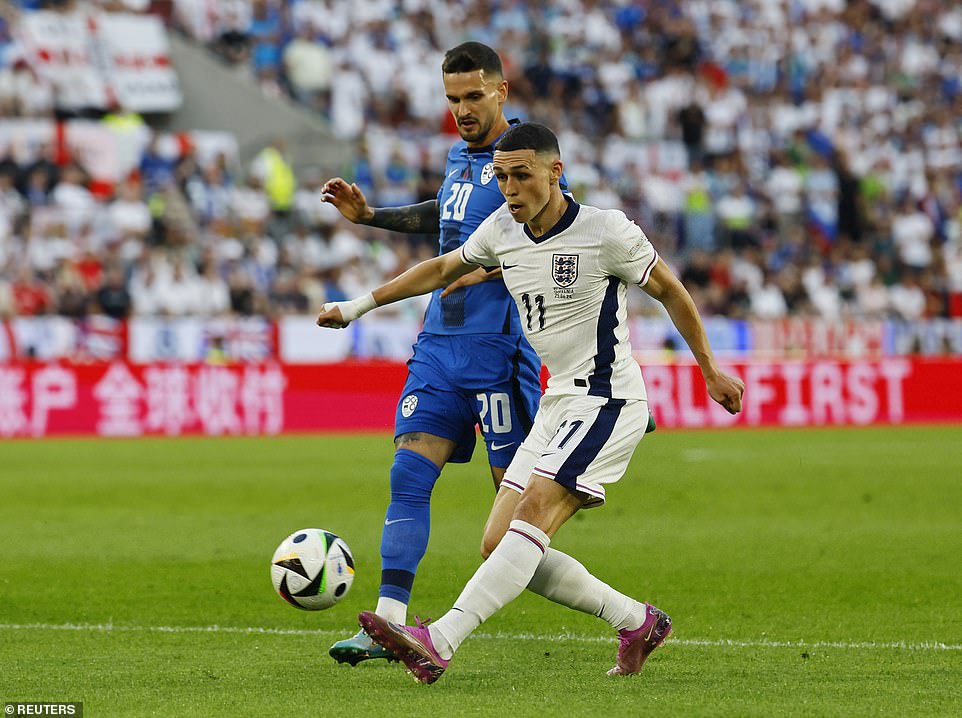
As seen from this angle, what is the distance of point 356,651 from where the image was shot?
6.28 metres

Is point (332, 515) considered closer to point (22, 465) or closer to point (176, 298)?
point (22, 465)

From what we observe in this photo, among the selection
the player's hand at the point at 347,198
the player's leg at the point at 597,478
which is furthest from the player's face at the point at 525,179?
the player's hand at the point at 347,198

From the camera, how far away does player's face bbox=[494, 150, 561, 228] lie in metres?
6.09

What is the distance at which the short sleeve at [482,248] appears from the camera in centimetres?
636

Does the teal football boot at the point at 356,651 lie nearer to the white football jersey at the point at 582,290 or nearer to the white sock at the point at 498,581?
the white sock at the point at 498,581

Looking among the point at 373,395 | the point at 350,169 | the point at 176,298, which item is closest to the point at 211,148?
the point at 350,169

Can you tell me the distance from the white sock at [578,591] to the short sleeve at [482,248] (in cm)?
114

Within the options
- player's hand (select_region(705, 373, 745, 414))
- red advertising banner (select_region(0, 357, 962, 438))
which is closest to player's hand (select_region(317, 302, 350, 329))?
player's hand (select_region(705, 373, 745, 414))

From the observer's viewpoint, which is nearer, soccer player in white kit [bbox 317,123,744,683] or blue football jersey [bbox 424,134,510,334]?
soccer player in white kit [bbox 317,123,744,683]

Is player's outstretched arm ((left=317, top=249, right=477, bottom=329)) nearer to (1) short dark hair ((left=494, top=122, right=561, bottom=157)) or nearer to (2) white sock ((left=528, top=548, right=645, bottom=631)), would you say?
(1) short dark hair ((left=494, top=122, right=561, bottom=157))

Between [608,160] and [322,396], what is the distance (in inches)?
361

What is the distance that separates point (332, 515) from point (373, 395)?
867cm

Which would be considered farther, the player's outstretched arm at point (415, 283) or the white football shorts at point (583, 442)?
the player's outstretched arm at point (415, 283)

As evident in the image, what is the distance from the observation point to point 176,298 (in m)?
21.6
